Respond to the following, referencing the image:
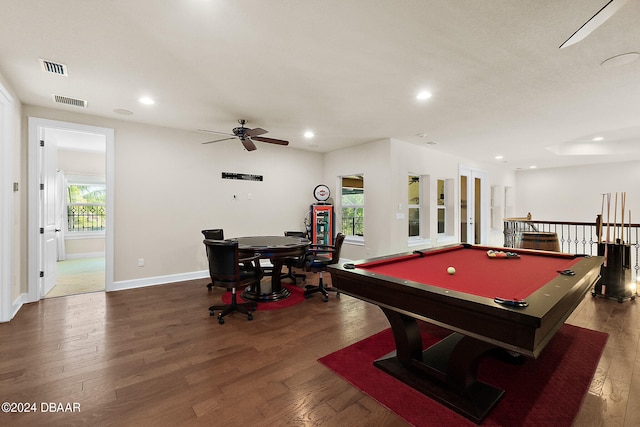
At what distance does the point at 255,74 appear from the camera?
2.90m

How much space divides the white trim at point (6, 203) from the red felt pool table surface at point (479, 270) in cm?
400

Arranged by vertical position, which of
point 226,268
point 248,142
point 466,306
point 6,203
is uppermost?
point 248,142

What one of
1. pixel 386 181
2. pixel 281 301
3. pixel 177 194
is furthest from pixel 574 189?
pixel 177 194

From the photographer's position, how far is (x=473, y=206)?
772cm

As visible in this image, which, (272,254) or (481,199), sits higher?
(481,199)

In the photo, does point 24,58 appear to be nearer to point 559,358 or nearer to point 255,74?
point 255,74

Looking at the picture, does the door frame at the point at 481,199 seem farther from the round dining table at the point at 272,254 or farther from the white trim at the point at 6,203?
the white trim at the point at 6,203

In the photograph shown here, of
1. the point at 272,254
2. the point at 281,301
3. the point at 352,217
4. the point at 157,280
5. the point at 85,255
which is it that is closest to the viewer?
the point at 272,254

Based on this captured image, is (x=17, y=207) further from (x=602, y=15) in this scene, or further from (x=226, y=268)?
(x=602, y=15)

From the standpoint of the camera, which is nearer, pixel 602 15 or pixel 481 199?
pixel 602 15

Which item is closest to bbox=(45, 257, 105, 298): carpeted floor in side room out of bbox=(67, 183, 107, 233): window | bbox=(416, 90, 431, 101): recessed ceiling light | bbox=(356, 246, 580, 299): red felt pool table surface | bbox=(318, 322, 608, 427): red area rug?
bbox=(67, 183, 107, 233): window

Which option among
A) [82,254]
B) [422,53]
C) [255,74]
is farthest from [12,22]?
[82,254]

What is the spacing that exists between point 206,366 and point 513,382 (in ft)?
7.73

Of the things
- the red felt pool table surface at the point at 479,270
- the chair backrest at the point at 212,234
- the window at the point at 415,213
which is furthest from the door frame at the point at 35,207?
the window at the point at 415,213
